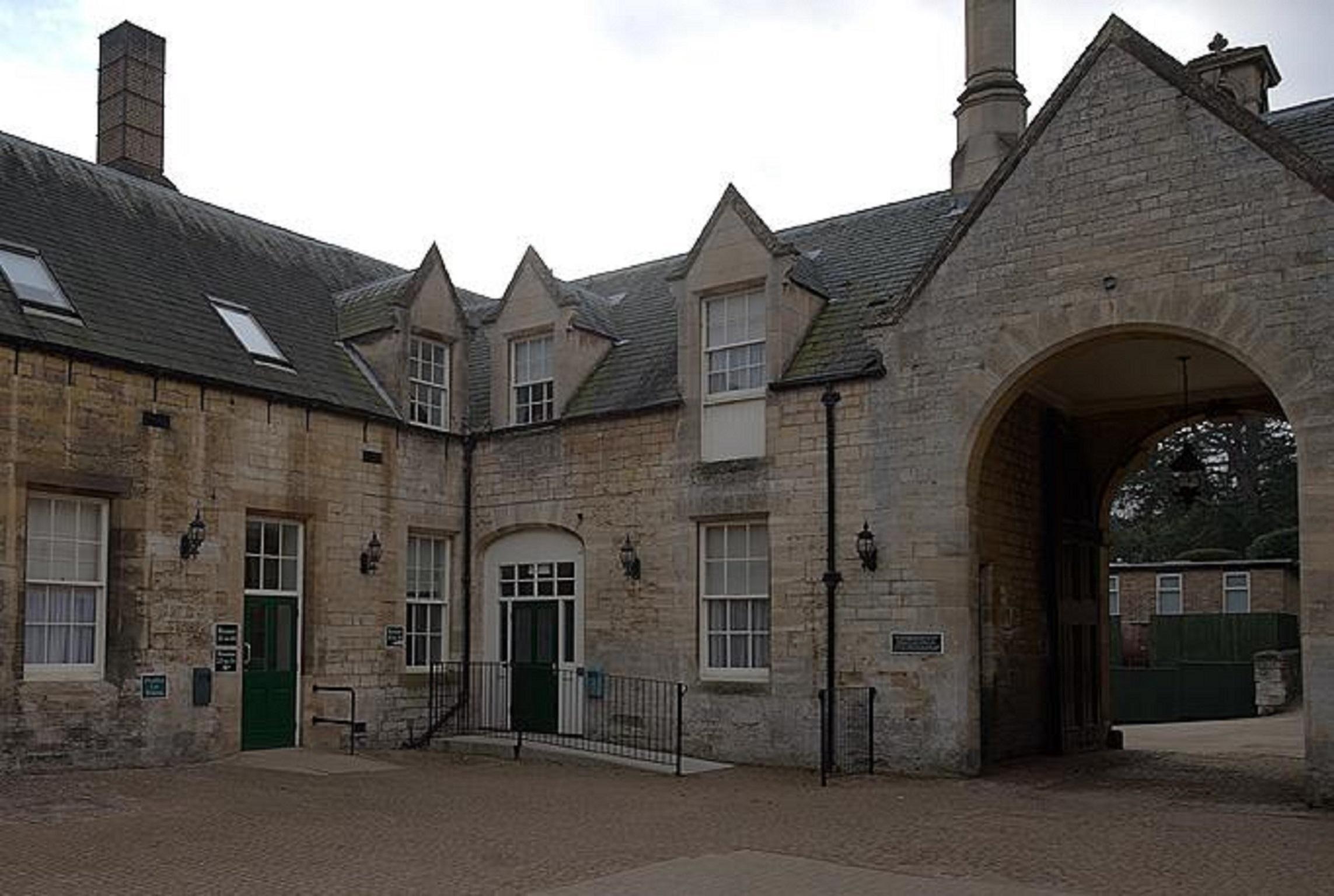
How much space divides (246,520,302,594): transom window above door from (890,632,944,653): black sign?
801 cm

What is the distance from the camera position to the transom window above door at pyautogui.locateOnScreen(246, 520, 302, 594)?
1791 centimetres

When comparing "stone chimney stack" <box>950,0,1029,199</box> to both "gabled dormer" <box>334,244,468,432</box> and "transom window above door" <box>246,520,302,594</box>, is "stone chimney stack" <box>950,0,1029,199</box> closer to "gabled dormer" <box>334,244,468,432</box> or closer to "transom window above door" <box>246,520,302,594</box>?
"gabled dormer" <box>334,244,468,432</box>

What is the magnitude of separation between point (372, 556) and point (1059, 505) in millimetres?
10069

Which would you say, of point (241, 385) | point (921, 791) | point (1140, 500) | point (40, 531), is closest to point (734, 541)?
point (921, 791)

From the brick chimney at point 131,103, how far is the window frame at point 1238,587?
99.6ft

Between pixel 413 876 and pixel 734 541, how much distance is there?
30.4 feet

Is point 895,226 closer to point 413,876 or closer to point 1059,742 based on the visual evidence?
point 1059,742

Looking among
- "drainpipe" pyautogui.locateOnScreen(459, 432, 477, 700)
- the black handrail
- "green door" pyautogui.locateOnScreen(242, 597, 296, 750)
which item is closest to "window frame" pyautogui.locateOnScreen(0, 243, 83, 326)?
"green door" pyautogui.locateOnScreen(242, 597, 296, 750)

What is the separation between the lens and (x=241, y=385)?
57.5ft

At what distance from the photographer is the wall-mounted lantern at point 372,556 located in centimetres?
1920

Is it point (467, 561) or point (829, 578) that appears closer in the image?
point (829, 578)

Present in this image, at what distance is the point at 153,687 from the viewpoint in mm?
16188

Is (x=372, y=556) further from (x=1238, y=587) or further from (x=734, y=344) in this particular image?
(x=1238, y=587)

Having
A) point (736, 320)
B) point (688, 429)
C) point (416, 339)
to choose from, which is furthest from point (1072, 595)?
point (416, 339)
